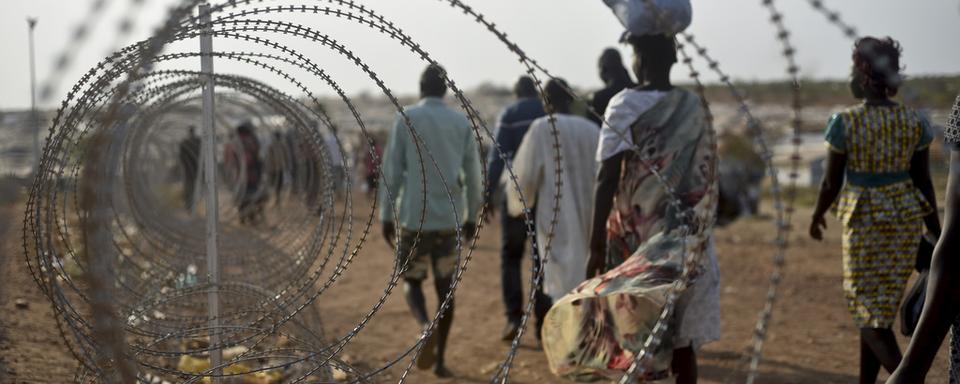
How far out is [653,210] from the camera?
13.7 ft

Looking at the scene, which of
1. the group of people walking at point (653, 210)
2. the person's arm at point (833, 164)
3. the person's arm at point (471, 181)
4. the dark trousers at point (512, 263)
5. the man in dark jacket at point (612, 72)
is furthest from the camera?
the dark trousers at point (512, 263)

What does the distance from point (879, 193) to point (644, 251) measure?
1.43 meters

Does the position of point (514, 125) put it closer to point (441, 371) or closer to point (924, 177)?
point (441, 371)

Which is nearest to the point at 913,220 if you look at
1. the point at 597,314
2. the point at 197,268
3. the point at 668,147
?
the point at 668,147

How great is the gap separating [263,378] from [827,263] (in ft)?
23.6

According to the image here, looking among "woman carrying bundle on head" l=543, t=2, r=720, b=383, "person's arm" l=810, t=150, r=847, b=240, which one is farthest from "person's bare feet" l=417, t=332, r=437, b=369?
"person's arm" l=810, t=150, r=847, b=240

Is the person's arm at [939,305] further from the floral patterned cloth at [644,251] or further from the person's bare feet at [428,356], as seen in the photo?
the person's bare feet at [428,356]

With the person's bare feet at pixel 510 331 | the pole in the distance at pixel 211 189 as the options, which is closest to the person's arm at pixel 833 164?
the person's bare feet at pixel 510 331

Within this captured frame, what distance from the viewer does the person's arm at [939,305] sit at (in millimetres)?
2664

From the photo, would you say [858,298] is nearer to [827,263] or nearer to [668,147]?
[668,147]

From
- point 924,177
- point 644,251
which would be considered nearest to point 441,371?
point 644,251

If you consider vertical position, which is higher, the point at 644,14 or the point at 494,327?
the point at 644,14

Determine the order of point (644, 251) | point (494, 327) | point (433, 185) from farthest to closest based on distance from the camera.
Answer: point (494, 327)
point (433, 185)
point (644, 251)

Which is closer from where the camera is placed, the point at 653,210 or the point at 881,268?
the point at 653,210
